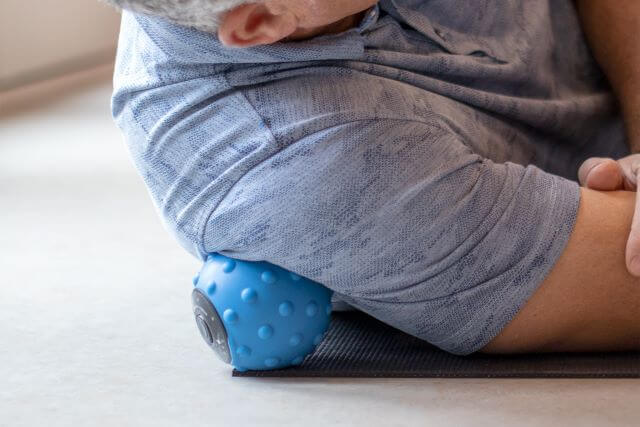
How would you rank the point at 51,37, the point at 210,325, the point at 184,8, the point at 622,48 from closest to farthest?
the point at 184,8 → the point at 210,325 → the point at 622,48 → the point at 51,37

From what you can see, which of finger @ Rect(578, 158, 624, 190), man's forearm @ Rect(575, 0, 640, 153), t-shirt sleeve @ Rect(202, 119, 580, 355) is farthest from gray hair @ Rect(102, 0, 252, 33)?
man's forearm @ Rect(575, 0, 640, 153)

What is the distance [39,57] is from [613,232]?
210 cm

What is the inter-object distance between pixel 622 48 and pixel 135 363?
0.72 meters

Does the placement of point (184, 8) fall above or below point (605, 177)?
above

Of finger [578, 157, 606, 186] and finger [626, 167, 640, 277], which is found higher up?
finger [626, 167, 640, 277]

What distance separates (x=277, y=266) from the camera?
3.31ft

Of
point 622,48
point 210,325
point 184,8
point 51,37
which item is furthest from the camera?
point 51,37

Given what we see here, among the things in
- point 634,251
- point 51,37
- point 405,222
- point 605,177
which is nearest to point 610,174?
point 605,177

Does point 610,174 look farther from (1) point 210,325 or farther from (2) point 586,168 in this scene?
(1) point 210,325

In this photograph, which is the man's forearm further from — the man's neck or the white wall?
the white wall

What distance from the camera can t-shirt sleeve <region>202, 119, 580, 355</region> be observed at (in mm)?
959

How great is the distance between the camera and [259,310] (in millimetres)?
994

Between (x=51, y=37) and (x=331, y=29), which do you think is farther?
(x=51, y=37)

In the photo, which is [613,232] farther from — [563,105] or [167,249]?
[167,249]
